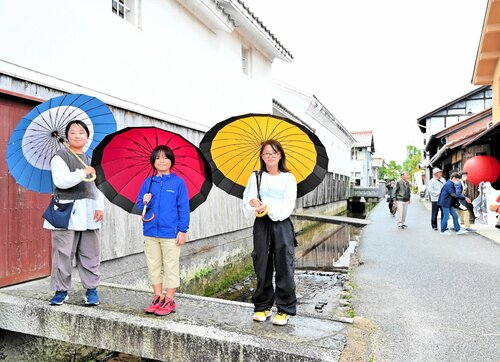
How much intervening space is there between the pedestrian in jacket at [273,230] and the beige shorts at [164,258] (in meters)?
0.85

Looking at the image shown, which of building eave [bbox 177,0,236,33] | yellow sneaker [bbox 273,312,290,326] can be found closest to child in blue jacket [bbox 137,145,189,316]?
yellow sneaker [bbox 273,312,290,326]

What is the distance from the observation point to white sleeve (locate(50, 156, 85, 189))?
3955 millimetres

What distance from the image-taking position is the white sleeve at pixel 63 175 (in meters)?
3.96

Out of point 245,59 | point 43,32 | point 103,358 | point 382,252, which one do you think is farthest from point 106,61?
point 382,252

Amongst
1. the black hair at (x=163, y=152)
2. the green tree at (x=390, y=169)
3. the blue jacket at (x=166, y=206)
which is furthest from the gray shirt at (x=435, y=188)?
the green tree at (x=390, y=169)

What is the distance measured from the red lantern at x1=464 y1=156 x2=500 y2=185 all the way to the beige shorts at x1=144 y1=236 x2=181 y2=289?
11783 millimetres

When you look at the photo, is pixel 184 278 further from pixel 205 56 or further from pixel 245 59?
pixel 245 59

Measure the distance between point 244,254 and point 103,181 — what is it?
289 inches

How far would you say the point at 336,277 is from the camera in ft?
31.1

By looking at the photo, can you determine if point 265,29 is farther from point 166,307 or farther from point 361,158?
point 361,158

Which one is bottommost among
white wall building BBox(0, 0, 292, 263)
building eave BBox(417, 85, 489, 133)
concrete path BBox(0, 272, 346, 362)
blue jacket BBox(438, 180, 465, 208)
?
concrete path BBox(0, 272, 346, 362)

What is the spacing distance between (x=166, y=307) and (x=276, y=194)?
159 centimetres

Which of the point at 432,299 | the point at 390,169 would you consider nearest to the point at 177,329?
the point at 432,299

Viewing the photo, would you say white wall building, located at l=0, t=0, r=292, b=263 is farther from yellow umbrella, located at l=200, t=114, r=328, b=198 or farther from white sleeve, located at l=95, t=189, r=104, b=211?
yellow umbrella, located at l=200, t=114, r=328, b=198
